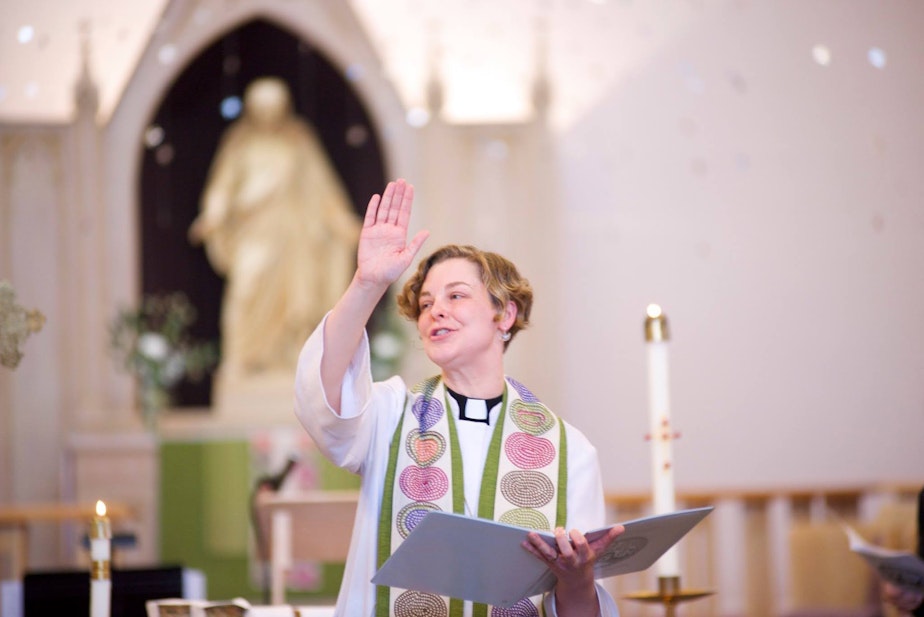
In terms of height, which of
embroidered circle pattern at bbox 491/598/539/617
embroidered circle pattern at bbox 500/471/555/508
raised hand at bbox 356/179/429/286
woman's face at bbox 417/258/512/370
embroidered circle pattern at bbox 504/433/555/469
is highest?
raised hand at bbox 356/179/429/286

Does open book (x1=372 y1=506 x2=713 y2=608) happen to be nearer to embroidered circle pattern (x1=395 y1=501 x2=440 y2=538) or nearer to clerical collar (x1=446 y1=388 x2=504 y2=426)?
embroidered circle pattern (x1=395 y1=501 x2=440 y2=538)

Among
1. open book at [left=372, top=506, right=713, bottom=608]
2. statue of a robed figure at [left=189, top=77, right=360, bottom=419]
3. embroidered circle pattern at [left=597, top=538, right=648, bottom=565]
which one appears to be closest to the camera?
open book at [left=372, top=506, right=713, bottom=608]

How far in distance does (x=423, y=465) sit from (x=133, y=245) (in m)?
5.59

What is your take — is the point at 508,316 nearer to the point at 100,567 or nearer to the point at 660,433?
the point at 660,433

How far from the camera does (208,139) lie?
25.3 ft

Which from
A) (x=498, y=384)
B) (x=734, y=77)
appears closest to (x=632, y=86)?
(x=734, y=77)

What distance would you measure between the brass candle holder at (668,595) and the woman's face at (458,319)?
1.72ft

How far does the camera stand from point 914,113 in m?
6.92

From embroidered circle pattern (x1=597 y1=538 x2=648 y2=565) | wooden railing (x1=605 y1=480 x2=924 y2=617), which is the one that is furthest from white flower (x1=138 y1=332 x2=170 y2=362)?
embroidered circle pattern (x1=597 y1=538 x2=648 y2=565)

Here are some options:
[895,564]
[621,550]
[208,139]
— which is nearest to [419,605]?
[621,550]

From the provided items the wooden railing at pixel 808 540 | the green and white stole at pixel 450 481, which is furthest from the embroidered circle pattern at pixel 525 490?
the wooden railing at pixel 808 540

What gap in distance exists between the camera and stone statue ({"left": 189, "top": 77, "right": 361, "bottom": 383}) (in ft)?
24.4

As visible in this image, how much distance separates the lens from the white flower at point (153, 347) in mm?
7074

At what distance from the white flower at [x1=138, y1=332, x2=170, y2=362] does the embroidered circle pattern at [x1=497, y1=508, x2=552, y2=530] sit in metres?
5.17
